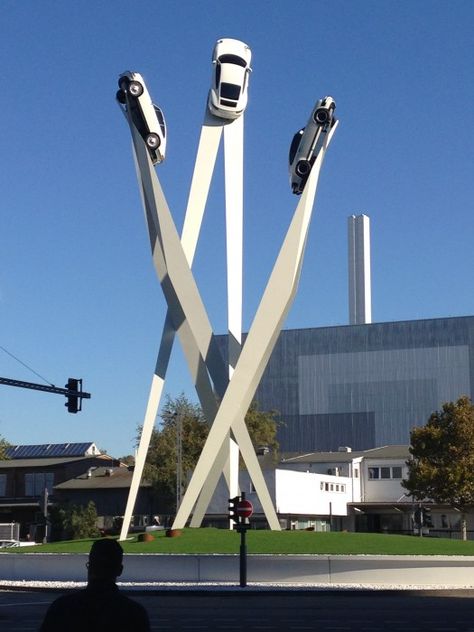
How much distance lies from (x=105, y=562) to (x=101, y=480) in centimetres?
7603

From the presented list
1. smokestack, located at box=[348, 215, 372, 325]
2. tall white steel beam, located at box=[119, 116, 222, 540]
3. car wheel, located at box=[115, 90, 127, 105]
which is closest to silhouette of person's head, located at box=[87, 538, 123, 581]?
tall white steel beam, located at box=[119, 116, 222, 540]

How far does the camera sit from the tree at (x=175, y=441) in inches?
2810

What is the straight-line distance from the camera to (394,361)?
96.6 m

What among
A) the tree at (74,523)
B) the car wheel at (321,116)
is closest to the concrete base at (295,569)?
the car wheel at (321,116)

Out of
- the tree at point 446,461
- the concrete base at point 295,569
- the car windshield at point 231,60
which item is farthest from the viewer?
the tree at point 446,461

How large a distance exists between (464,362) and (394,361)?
20.4ft

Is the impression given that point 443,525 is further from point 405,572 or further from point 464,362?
point 405,572

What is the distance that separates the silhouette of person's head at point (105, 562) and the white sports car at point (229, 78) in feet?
107

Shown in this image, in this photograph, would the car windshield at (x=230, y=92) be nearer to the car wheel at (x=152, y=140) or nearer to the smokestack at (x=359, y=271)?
the car wheel at (x=152, y=140)

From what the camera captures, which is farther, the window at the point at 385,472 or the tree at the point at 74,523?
the window at the point at 385,472

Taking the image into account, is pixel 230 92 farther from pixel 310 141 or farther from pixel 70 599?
pixel 70 599

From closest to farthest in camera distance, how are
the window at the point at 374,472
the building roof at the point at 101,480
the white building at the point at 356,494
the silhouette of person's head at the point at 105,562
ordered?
the silhouette of person's head at the point at 105,562 < the white building at the point at 356,494 < the window at the point at 374,472 < the building roof at the point at 101,480

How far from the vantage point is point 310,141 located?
1468 inches

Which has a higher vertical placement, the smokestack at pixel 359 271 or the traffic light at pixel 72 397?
the smokestack at pixel 359 271
